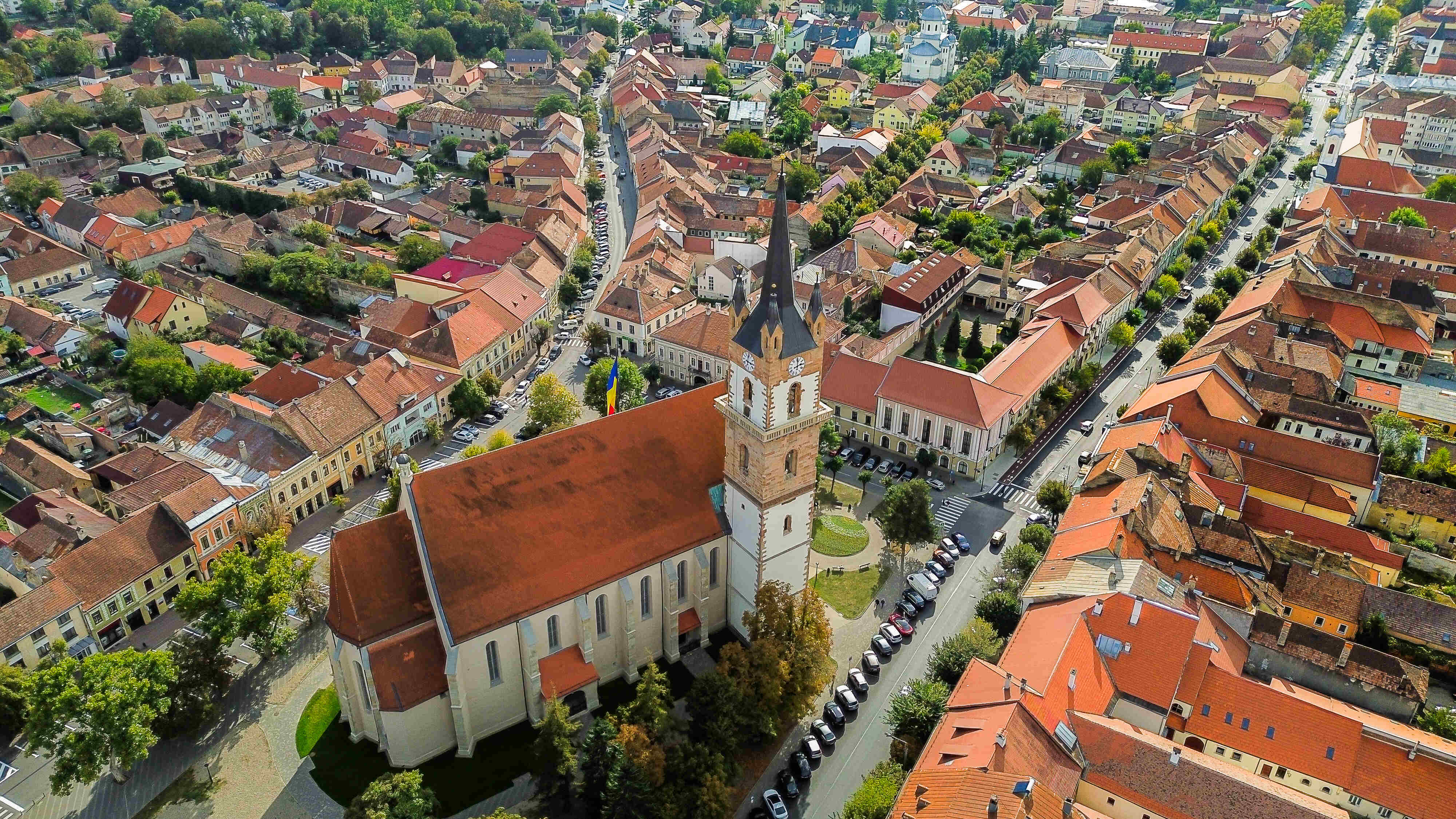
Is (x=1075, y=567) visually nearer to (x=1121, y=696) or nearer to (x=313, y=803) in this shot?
(x=1121, y=696)

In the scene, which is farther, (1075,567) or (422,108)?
(422,108)

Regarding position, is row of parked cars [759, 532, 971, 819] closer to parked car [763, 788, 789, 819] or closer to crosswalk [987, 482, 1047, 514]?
parked car [763, 788, 789, 819]

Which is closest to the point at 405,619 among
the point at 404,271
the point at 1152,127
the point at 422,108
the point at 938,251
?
the point at 404,271

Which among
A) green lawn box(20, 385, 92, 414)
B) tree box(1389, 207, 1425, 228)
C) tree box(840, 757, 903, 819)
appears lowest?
green lawn box(20, 385, 92, 414)

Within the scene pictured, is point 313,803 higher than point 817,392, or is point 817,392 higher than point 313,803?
point 817,392

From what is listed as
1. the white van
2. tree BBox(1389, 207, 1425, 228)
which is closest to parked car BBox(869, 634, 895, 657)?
the white van

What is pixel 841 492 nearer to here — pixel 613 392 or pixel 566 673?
pixel 613 392
